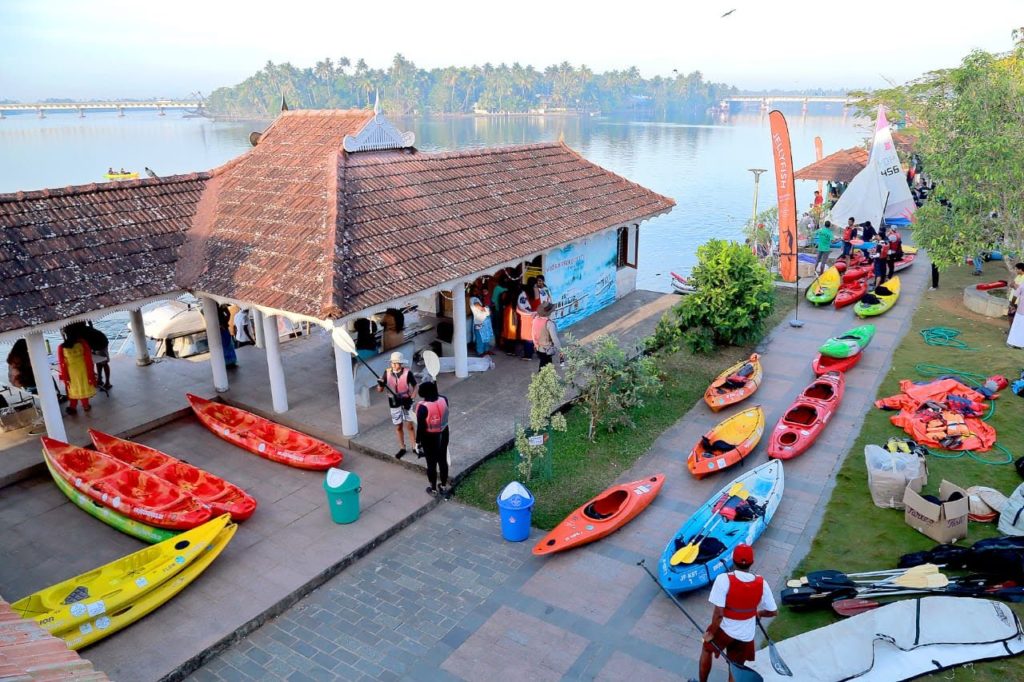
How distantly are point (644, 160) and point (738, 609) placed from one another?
3037 inches

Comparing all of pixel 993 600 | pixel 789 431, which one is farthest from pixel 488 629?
pixel 789 431

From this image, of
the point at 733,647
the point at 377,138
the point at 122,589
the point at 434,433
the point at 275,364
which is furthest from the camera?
the point at 377,138

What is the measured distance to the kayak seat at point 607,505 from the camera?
10.1 meters

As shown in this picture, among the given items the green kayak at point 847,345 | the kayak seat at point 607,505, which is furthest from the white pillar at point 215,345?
the green kayak at point 847,345

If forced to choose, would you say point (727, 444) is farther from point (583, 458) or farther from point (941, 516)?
point (941, 516)

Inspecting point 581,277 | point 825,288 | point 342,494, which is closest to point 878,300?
point 825,288

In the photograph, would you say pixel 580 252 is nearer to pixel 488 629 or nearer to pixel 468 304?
pixel 468 304

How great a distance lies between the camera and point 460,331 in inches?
577

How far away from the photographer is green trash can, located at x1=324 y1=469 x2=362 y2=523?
995 centimetres

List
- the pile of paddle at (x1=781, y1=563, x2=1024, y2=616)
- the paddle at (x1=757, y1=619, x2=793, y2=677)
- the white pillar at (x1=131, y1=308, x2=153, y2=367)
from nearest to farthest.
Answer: the paddle at (x1=757, y1=619, x2=793, y2=677), the pile of paddle at (x1=781, y1=563, x2=1024, y2=616), the white pillar at (x1=131, y1=308, x2=153, y2=367)

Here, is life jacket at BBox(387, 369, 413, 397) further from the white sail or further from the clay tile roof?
the white sail

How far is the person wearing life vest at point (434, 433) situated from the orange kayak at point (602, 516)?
194 cm

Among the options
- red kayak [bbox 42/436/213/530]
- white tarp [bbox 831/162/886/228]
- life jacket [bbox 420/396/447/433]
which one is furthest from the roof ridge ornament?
white tarp [bbox 831/162/886/228]

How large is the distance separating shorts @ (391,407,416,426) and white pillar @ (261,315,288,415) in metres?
2.81
